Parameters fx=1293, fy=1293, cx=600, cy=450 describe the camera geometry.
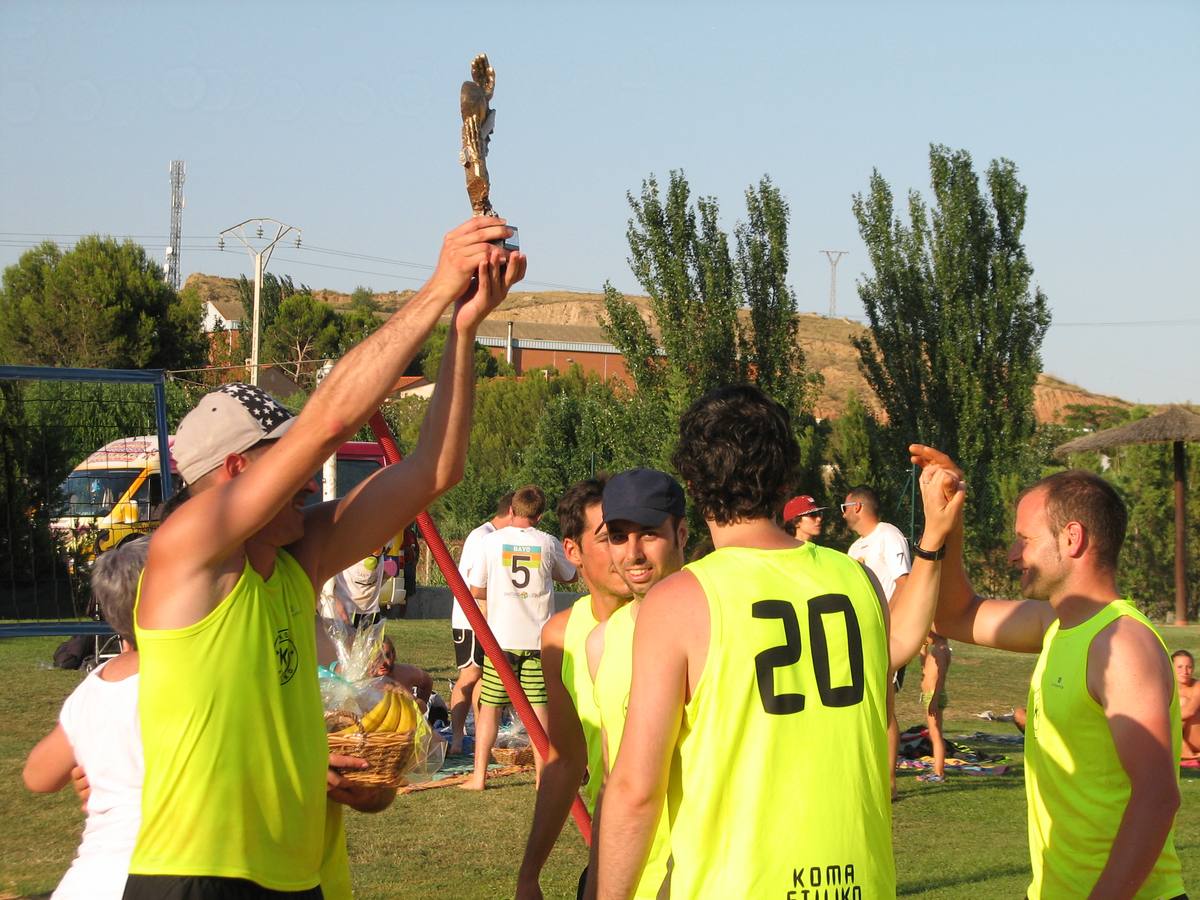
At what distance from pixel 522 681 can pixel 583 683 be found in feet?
18.5

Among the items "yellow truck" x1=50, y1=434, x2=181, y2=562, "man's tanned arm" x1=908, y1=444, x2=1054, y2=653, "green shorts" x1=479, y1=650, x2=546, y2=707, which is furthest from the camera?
"yellow truck" x1=50, y1=434, x2=181, y2=562

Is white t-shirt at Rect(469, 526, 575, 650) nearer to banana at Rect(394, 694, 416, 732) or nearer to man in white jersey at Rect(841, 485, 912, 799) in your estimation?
man in white jersey at Rect(841, 485, 912, 799)

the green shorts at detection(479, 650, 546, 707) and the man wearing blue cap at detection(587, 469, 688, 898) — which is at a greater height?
the man wearing blue cap at detection(587, 469, 688, 898)

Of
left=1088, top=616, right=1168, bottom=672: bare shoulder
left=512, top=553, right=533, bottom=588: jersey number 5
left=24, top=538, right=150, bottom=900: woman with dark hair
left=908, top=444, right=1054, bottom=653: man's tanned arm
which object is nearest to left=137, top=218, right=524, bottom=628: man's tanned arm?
left=24, top=538, right=150, bottom=900: woman with dark hair

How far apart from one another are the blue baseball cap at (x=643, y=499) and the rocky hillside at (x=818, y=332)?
168 ft

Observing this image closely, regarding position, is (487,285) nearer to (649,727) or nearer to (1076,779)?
(649,727)

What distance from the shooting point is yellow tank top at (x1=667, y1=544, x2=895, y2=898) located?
265 cm

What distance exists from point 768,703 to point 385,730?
0.94 metres

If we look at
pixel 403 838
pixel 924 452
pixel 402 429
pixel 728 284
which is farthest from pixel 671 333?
pixel 924 452

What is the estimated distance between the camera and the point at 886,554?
9.52m

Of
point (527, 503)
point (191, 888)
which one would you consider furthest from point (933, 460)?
point (527, 503)

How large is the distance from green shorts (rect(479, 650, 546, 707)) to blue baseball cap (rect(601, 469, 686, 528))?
16.8 ft

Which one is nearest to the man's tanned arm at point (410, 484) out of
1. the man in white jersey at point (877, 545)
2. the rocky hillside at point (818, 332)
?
the man in white jersey at point (877, 545)

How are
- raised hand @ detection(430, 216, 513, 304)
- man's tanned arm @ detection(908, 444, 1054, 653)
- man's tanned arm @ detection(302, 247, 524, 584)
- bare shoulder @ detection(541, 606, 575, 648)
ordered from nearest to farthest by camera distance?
raised hand @ detection(430, 216, 513, 304), man's tanned arm @ detection(302, 247, 524, 584), man's tanned arm @ detection(908, 444, 1054, 653), bare shoulder @ detection(541, 606, 575, 648)
